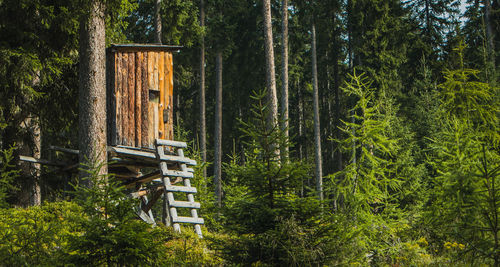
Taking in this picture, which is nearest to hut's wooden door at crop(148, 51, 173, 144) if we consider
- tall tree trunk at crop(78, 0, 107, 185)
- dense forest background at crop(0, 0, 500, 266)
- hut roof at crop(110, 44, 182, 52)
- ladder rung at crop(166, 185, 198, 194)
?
hut roof at crop(110, 44, 182, 52)

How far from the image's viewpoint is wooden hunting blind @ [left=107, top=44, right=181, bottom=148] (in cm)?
1158

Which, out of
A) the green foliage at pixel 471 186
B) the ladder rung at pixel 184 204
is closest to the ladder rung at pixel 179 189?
the ladder rung at pixel 184 204

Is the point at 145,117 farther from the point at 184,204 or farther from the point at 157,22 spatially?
the point at 157,22

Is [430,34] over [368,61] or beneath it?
over

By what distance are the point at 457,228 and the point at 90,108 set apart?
274 inches

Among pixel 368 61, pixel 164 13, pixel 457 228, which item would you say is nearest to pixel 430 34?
pixel 368 61

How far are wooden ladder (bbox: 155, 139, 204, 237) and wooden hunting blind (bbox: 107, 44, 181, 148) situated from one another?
1.36 ft

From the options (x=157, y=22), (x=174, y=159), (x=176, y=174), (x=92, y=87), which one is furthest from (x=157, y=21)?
(x=92, y=87)

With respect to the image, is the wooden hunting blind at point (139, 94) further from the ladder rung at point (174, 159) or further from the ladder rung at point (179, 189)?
the ladder rung at point (179, 189)

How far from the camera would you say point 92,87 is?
945cm

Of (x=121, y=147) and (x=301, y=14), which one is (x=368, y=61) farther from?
(x=121, y=147)

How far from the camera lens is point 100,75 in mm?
9555

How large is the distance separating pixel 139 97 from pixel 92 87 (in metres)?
2.59

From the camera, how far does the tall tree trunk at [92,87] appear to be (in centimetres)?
933
